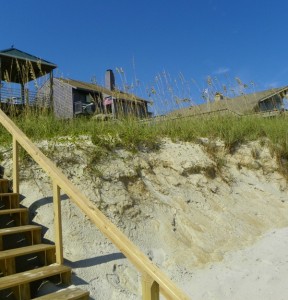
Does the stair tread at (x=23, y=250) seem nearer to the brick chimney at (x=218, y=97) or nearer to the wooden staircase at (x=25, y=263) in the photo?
the wooden staircase at (x=25, y=263)

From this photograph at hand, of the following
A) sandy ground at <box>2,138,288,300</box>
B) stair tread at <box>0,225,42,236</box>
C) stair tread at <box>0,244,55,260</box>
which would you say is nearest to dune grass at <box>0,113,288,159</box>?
sandy ground at <box>2,138,288,300</box>

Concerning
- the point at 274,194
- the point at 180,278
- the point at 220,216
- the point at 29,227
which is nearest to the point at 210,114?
the point at 274,194

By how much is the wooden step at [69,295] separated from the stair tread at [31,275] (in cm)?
18

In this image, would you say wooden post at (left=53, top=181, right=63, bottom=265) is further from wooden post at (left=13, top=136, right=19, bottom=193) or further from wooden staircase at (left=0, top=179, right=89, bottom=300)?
wooden post at (left=13, top=136, right=19, bottom=193)

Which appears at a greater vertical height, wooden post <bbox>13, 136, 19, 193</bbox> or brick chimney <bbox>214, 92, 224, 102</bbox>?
brick chimney <bbox>214, 92, 224, 102</bbox>

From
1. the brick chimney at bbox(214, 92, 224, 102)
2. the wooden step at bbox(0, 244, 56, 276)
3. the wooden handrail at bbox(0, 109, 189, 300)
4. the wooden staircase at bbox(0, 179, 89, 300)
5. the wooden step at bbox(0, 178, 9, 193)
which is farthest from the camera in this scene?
the brick chimney at bbox(214, 92, 224, 102)

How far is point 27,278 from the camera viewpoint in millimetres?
3061

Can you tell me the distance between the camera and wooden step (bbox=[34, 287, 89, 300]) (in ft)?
9.80

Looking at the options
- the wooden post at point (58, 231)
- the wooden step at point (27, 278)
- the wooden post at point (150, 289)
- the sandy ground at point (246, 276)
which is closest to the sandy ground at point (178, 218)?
the sandy ground at point (246, 276)

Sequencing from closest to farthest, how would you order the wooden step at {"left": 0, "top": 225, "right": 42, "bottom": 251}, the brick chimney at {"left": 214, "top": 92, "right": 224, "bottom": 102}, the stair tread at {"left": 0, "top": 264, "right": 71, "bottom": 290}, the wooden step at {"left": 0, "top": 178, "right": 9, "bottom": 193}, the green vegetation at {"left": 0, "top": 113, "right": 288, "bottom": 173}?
the stair tread at {"left": 0, "top": 264, "right": 71, "bottom": 290} < the wooden step at {"left": 0, "top": 225, "right": 42, "bottom": 251} < the wooden step at {"left": 0, "top": 178, "right": 9, "bottom": 193} < the green vegetation at {"left": 0, "top": 113, "right": 288, "bottom": 173} < the brick chimney at {"left": 214, "top": 92, "right": 224, "bottom": 102}

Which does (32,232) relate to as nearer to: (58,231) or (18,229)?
(18,229)

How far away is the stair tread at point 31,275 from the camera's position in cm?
292

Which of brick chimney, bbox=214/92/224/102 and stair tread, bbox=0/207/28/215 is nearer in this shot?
stair tread, bbox=0/207/28/215

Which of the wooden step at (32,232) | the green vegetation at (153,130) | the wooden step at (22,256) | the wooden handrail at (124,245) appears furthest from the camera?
the green vegetation at (153,130)
